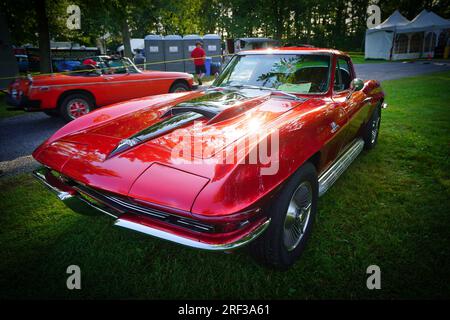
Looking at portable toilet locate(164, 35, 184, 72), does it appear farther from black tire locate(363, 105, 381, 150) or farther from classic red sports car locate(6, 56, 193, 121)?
black tire locate(363, 105, 381, 150)

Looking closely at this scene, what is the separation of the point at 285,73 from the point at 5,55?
12.1 metres

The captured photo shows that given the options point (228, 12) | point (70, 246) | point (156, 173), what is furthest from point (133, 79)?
point (228, 12)

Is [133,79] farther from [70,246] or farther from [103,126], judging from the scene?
[70,246]

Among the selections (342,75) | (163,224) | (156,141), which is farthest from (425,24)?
(163,224)

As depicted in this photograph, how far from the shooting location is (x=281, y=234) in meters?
1.89

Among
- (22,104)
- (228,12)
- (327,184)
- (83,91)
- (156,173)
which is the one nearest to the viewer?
(156,173)

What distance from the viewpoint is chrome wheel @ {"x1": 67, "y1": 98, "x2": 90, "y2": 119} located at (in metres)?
6.25

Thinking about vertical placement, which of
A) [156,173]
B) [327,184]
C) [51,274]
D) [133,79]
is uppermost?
[133,79]

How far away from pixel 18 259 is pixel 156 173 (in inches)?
58.0

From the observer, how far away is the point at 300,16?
41.6 metres

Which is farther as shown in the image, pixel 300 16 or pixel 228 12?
pixel 228 12

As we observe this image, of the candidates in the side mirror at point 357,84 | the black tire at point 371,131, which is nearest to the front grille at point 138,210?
the side mirror at point 357,84

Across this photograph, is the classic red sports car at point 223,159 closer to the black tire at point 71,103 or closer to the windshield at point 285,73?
the windshield at point 285,73

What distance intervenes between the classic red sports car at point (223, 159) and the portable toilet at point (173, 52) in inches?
536
